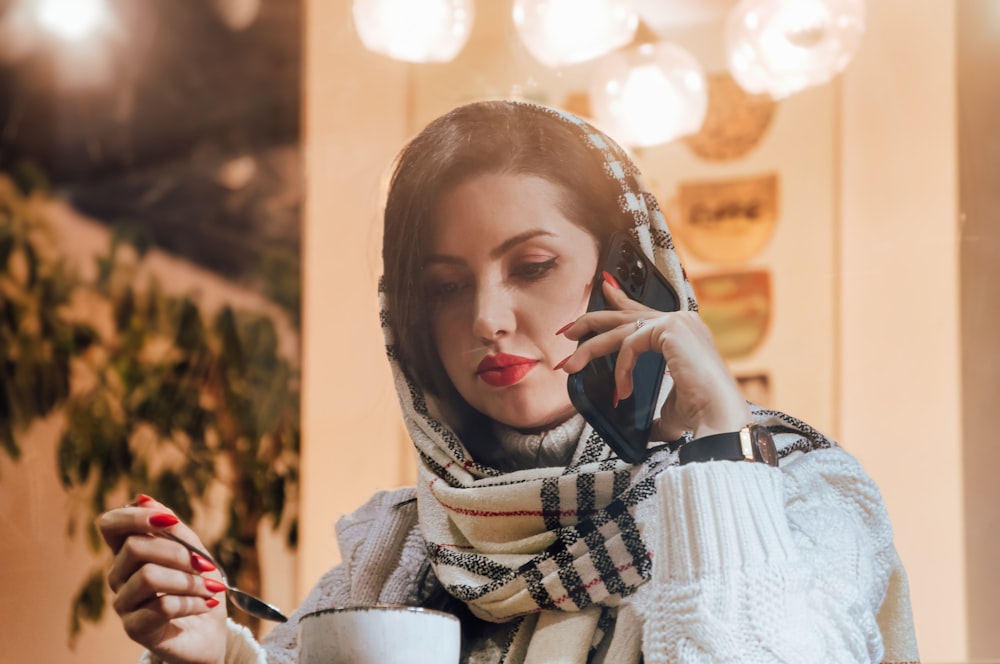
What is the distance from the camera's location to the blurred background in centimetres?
96

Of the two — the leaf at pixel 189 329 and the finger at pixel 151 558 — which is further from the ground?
the leaf at pixel 189 329

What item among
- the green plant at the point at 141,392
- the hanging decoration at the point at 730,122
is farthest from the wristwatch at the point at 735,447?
the green plant at the point at 141,392

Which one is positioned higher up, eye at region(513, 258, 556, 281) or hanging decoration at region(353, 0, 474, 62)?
hanging decoration at region(353, 0, 474, 62)

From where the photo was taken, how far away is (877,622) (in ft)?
2.79

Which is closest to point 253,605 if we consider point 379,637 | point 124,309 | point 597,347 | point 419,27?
point 379,637

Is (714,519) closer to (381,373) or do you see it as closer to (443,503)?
(443,503)

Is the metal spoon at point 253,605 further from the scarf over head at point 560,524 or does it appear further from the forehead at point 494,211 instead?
the forehead at point 494,211

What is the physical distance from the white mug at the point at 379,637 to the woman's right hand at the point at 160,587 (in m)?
0.15

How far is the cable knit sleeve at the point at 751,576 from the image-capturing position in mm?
717

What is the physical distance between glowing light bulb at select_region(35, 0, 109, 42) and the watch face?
2.90 ft

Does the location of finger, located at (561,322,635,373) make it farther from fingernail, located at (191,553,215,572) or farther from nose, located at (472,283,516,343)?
fingernail, located at (191,553,215,572)

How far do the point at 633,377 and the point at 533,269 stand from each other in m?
0.12

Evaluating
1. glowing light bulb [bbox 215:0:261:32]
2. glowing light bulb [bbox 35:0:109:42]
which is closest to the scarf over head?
glowing light bulb [bbox 215:0:261:32]

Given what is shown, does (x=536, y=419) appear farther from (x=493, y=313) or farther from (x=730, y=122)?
(x=730, y=122)
